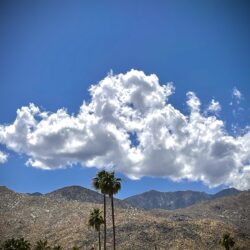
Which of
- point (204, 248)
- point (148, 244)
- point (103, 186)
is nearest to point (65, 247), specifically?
point (148, 244)

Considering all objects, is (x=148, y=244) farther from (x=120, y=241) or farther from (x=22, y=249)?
(x=22, y=249)

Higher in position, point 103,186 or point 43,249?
point 103,186

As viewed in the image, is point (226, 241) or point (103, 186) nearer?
point (103, 186)

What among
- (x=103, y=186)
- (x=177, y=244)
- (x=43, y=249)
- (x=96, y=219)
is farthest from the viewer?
(x=177, y=244)

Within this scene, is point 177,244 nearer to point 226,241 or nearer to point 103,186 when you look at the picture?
point 226,241

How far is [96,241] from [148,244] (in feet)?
80.0

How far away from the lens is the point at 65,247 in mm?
198875

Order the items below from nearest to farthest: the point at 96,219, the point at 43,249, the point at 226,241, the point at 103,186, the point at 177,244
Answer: the point at 103,186
the point at 96,219
the point at 43,249
the point at 226,241
the point at 177,244

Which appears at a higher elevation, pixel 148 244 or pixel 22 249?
pixel 148 244

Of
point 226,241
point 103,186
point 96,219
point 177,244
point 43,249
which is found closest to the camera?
point 103,186

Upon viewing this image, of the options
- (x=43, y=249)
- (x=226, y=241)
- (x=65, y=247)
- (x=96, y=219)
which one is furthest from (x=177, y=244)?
(x=96, y=219)

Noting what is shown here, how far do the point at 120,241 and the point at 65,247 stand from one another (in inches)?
1017

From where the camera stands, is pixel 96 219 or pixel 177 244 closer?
pixel 96 219

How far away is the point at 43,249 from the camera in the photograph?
99875mm
